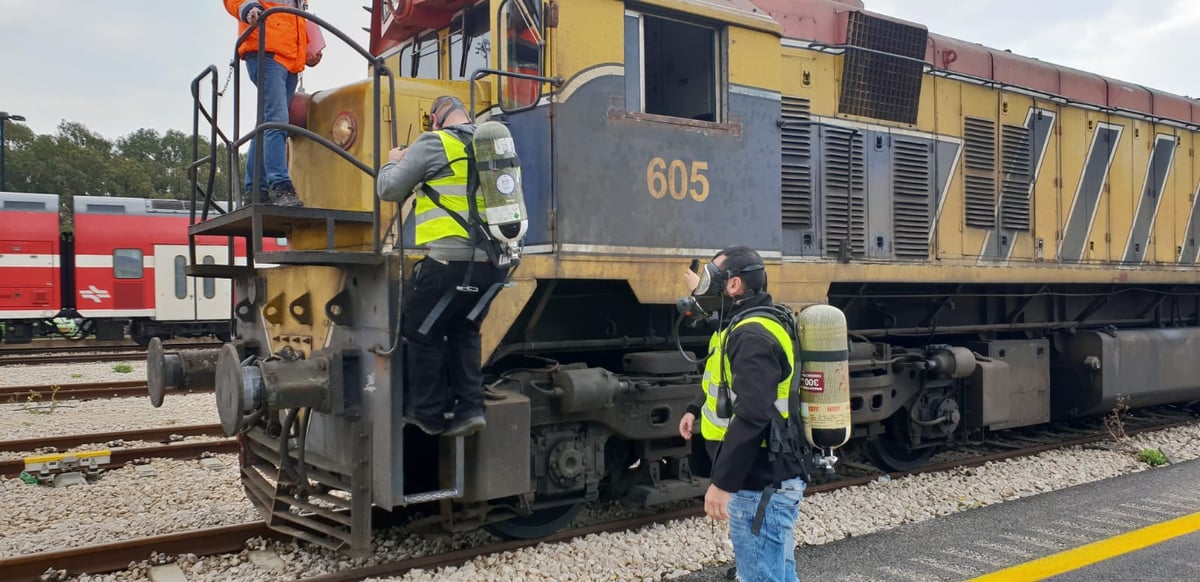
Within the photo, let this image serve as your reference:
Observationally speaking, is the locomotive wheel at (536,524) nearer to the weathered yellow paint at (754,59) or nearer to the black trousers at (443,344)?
the black trousers at (443,344)

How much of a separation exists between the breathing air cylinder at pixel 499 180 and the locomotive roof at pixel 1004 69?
293cm

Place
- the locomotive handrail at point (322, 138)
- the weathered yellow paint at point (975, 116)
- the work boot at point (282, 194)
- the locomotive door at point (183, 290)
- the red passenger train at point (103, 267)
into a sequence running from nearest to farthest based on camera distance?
the locomotive handrail at point (322, 138)
the work boot at point (282, 194)
the weathered yellow paint at point (975, 116)
the red passenger train at point (103, 267)
the locomotive door at point (183, 290)

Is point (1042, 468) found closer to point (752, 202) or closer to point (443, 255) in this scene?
point (752, 202)

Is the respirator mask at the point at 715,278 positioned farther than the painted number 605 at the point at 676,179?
No

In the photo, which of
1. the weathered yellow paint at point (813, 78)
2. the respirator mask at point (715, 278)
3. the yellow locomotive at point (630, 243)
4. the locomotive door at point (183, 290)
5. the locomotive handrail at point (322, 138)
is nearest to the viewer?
the respirator mask at point (715, 278)

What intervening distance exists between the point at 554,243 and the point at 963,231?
4.31 metres

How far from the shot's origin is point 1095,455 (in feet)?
25.8

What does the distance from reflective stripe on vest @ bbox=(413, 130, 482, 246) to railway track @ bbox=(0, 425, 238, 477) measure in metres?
4.98

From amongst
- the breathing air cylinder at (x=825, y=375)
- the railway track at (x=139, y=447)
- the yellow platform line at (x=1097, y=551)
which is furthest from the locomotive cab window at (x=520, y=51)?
the railway track at (x=139, y=447)

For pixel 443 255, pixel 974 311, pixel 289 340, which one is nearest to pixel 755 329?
pixel 443 255

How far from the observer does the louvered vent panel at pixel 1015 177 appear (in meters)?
7.74

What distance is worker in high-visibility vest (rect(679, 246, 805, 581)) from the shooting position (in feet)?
10.4

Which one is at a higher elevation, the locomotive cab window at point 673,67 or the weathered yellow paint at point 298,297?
the locomotive cab window at point 673,67

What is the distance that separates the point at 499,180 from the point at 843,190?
3363 mm
